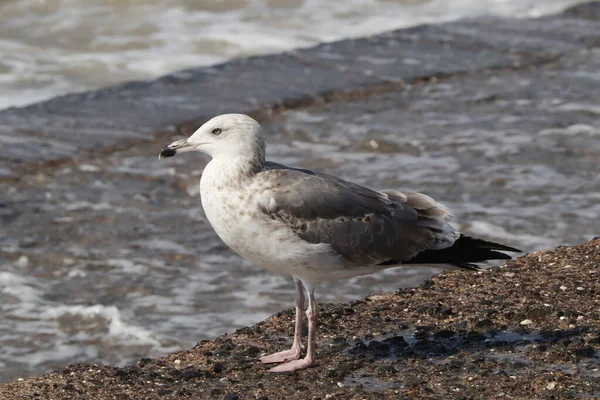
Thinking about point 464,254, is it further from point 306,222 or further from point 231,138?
point 231,138

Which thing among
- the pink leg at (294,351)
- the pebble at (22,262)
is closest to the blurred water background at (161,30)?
the pebble at (22,262)

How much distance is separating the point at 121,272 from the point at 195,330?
1023 millimetres

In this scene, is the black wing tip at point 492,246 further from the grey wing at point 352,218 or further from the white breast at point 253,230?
the white breast at point 253,230

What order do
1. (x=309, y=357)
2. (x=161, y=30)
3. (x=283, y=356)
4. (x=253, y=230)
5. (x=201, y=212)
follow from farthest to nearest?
(x=161, y=30), (x=201, y=212), (x=283, y=356), (x=309, y=357), (x=253, y=230)

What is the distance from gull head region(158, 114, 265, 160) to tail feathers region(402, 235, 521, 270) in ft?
2.85

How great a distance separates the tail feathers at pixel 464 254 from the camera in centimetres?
491

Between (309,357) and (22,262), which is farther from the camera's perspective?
(22,262)

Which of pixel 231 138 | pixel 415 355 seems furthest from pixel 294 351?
pixel 231 138

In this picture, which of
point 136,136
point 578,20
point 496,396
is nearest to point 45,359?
point 496,396

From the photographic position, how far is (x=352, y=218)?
495 centimetres

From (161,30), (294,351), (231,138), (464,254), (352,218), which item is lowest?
(294,351)

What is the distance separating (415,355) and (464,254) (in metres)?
0.50

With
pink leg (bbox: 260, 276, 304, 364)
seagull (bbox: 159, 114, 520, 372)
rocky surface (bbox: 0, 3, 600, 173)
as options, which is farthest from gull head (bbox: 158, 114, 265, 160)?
rocky surface (bbox: 0, 3, 600, 173)

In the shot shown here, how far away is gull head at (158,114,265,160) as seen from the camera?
4.90 metres
